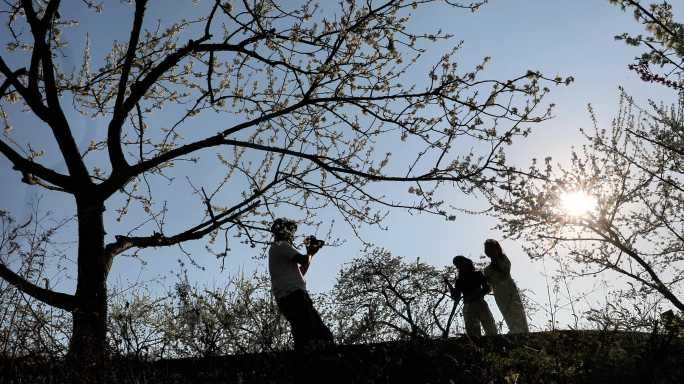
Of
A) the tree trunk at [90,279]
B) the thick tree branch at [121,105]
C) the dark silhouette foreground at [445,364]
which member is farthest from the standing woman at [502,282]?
the thick tree branch at [121,105]

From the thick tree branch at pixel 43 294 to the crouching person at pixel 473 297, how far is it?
4.72 m

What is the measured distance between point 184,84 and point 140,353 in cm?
594

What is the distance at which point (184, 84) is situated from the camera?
8.55 m

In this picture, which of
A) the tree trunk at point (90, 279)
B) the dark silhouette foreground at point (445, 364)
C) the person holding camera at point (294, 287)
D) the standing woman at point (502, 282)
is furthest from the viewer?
the standing woman at point (502, 282)

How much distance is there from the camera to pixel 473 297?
6523mm

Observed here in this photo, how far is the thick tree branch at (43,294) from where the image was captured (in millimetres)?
4649

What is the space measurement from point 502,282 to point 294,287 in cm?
318

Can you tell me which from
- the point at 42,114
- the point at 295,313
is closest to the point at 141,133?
the point at 42,114

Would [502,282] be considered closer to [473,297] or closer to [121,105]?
[473,297]

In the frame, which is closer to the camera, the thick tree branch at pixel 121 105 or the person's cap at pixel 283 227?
the person's cap at pixel 283 227

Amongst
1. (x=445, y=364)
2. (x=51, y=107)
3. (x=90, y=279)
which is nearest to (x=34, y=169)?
(x=51, y=107)

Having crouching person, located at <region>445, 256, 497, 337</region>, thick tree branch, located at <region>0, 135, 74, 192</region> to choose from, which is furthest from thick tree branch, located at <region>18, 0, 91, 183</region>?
crouching person, located at <region>445, 256, 497, 337</region>

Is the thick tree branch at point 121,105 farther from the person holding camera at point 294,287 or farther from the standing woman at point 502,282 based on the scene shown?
the standing woman at point 502,282

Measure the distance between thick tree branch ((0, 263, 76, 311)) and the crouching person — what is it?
472 cm
